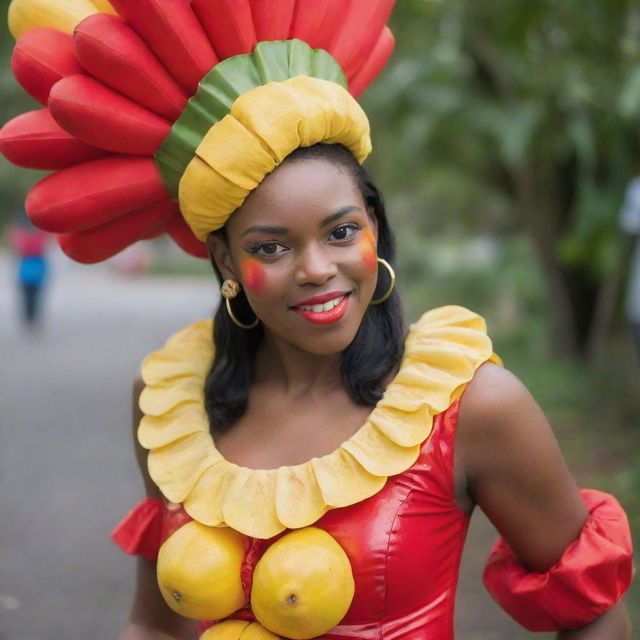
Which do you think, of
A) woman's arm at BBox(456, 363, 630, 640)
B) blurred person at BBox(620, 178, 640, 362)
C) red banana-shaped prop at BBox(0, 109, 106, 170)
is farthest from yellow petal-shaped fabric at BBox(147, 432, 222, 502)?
blurred person at BBox(620, 178, 640, 362)

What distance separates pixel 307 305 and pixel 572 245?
6.27 meters

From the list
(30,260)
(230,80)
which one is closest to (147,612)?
(230,80)

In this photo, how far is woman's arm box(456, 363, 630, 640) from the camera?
1946 millimetres

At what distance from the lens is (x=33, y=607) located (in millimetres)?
4781

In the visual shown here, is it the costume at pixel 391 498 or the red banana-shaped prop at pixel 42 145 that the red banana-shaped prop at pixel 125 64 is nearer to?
the red banana-shaped prop at pixel 42 145

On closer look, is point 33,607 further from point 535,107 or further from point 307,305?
point 535,107

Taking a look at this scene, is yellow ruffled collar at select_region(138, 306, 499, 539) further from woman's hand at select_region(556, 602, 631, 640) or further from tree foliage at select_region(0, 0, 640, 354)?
tree foliage at select_region(0, 0, 640, 354)

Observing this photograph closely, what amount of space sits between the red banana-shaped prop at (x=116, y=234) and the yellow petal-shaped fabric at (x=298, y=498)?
685mm

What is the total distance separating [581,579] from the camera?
199 cm

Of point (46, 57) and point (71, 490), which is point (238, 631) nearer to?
point (46, 57)

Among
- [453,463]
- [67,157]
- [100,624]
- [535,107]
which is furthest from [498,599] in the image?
[535,107]

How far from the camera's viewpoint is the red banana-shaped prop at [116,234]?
90.0 inches

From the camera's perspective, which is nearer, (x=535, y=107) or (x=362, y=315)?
(x=362, y=315)

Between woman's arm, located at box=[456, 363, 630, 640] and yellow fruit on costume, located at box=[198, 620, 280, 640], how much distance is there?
20.4 inches
